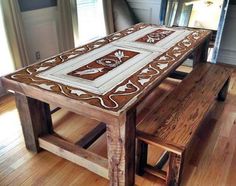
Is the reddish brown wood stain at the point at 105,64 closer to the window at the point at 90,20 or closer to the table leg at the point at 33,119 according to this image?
the table leg at the point at 33,119

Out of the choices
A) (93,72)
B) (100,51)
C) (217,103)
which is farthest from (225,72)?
(93,72)

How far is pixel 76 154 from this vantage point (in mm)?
1673

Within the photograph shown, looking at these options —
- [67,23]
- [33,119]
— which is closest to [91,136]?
[33,119]

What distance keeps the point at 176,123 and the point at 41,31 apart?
2240mm

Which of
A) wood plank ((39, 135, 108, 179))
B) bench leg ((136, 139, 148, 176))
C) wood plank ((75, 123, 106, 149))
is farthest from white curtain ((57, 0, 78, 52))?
bench leg ((136, 139, 148, 176))

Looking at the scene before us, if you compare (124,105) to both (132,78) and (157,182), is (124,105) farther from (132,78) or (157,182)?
(157,182)

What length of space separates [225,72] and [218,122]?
0.49 metres

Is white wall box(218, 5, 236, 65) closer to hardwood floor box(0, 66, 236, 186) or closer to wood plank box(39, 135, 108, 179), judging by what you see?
hardwood floor box(0, 66, 236, 186)

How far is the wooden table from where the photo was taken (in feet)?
4.34

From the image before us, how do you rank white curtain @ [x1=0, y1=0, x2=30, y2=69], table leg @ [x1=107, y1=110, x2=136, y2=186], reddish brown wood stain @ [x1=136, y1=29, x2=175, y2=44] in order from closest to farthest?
table leg @ [x1=107, y1=110, x2=136, y2=186] → reddish brown wood stain @ [x1=136, y1=29, x2=175, y2=44] → white curtain @ [x1=0, y1=0, x2=30, y2=69]

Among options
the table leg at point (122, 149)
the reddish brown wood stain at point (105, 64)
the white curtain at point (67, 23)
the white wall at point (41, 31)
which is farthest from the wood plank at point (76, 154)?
the white curtain at point (67, 23)

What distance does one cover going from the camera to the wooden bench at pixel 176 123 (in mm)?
1414

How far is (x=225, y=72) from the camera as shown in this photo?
2.36 m

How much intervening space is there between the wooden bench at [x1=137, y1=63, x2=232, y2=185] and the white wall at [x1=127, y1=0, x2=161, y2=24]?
2105 millimetres
